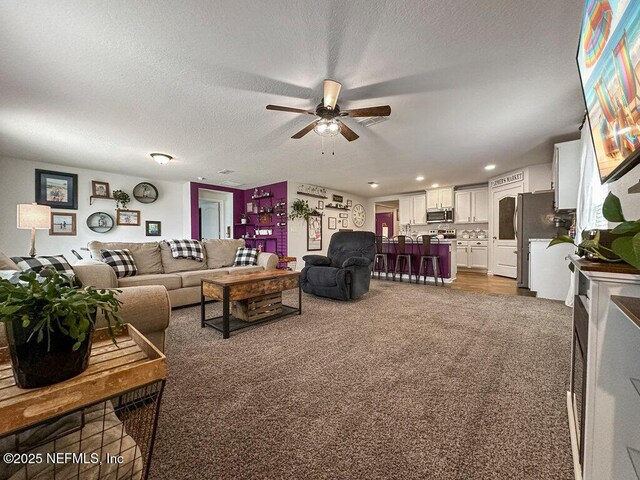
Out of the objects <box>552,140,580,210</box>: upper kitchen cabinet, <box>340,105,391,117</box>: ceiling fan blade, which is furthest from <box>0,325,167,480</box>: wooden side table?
<box>552,140,580,210</box>: upper kitchen cabinet

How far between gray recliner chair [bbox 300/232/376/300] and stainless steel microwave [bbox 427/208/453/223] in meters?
4.14

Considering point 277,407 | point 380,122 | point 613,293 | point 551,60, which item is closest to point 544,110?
point 551,60

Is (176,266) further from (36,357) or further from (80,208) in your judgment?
(36,357)

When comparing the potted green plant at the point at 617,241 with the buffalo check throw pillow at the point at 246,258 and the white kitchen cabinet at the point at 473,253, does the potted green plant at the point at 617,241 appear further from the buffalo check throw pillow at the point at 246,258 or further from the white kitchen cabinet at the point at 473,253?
the white kitchen cabinet at the point at 473,253

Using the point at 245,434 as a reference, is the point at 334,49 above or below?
above

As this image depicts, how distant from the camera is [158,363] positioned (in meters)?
0.71

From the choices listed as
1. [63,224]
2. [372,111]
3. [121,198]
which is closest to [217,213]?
[121,198]

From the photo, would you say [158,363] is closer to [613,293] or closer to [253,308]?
[613,293]

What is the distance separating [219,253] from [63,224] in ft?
10.7

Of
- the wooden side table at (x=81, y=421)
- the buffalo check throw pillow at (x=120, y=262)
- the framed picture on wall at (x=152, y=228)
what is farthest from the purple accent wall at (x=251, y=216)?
the wooden side table at (x=81, y=421)

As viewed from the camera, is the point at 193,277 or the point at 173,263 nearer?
the point at 193,277

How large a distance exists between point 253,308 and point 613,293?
258 centimetres

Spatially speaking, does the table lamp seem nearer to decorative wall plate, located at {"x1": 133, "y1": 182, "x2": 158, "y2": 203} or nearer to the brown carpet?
the brown carpet

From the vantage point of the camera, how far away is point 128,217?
5.57 metres
